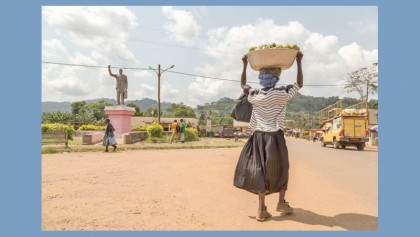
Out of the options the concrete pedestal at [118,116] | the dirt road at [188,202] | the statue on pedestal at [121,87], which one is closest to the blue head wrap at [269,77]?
the dirt road at [188,202]

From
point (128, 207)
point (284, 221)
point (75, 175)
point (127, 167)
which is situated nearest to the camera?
point (284, 221)

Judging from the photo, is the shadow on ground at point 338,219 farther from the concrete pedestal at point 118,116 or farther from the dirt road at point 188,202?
the concrete pedestal at point 118,116

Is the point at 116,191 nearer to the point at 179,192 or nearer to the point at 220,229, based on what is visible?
the point at 179,192

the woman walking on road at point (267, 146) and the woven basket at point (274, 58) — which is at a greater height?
the woven basket at point (274, 58)

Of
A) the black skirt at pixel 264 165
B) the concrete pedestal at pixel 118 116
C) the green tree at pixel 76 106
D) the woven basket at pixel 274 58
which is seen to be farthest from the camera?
the green tree at pixel 76 106

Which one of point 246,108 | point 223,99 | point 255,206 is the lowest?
point 255,206

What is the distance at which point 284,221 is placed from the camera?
4.16 metres

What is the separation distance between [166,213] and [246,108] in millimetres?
1803

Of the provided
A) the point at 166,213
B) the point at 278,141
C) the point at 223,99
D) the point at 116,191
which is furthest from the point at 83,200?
the point at 223,99

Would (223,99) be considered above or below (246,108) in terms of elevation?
above

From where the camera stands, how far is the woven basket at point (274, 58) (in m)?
4.30

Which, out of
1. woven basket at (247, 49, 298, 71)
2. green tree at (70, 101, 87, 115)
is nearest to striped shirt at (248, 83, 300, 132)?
woven basket at (247, 49, 298, 71)

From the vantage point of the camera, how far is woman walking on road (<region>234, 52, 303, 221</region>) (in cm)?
421

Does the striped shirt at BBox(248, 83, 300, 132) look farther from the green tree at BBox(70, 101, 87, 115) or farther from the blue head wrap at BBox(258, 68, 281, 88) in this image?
the green tree at BBox(70, 101, 87, 115)
